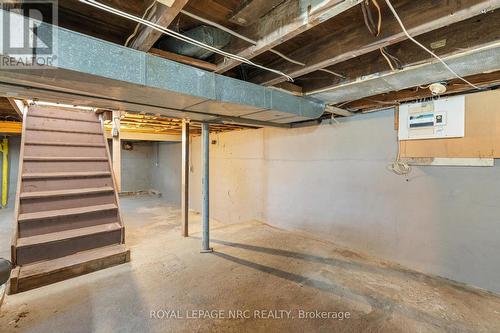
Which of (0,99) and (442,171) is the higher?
(0,99)

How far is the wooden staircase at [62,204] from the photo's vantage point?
2209mm

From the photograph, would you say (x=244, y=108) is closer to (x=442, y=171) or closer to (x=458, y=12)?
(x=458, y=12)

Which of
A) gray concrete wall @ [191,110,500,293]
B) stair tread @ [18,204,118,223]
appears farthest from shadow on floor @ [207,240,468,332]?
stair tread @ [18,204,118,223]

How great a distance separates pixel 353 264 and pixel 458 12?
2.39m

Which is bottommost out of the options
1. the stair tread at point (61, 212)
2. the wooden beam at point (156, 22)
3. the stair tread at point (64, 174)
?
the stair tread at point (61, 212)

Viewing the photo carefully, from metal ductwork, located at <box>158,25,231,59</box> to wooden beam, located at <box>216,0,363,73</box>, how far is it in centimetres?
9

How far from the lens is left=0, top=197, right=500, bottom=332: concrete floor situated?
5.56 ft

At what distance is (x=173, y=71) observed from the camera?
4.87 feet

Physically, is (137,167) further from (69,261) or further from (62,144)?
(69,261)

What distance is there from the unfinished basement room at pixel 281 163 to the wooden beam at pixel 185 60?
1 cm

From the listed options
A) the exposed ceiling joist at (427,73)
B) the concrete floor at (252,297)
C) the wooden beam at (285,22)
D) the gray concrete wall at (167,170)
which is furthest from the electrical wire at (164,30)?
the gray concrete wall at (167,170)

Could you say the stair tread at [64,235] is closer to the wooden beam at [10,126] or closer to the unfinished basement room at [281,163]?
the unfinished basement room at [281,163]

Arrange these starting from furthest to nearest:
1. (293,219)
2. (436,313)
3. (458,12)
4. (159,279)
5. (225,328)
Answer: (293,219)
(159,279)
(436,313)
(225,328)
(458,12)

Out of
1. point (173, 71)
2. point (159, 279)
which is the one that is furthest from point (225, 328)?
point (173, 71)
